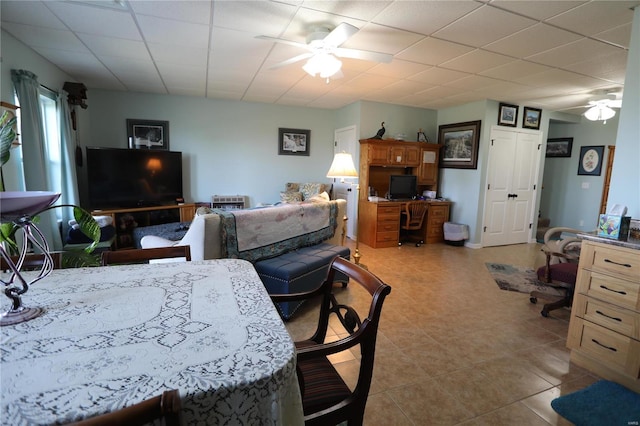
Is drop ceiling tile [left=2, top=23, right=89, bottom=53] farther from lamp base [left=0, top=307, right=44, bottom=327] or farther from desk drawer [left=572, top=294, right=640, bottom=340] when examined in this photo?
desk drawer [left=572, top=294, right=640, bottom=340]

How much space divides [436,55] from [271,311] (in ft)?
10.5

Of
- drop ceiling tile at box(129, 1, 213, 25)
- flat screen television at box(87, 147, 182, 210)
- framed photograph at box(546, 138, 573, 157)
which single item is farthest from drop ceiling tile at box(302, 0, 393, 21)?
framed photograph at box(546, 138, 573, 157)

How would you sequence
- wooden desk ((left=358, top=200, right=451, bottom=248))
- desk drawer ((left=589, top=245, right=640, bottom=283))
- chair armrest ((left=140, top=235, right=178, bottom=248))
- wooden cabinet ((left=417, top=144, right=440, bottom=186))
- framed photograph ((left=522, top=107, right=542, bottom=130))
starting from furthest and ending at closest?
1. wooden cabinet ((left=417, top=144, right=440, bottom=186))
2. framed photograph ((left=522, top=107, right=542, bottom=130))
3. wooden desk ((left=358, top=200, right=451, bottom=248))
4. chair armrest ((left=140, top=235, right=178, bottom=248))
5. desk drawer ((left=589, top=245, right=640, bottom=283))

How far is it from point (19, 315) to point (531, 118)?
6.77 meters

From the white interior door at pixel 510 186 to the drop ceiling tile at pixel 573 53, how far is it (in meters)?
1.93

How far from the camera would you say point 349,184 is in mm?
5672

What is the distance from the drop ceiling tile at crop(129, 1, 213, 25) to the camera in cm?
224

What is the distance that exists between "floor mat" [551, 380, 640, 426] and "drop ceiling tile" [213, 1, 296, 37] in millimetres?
3139

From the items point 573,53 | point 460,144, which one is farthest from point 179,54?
point 460,144

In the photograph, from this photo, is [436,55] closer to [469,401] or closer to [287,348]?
[469,401]

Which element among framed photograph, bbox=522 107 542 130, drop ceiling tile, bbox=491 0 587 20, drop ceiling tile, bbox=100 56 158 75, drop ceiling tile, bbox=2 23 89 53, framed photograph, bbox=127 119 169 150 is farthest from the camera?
framed photograph, bbox=522 107 542 130

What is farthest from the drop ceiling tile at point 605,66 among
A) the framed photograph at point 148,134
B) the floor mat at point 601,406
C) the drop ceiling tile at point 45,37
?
the framed photograph at point 148,134

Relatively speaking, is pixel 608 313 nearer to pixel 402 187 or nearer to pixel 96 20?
pixel 402 187

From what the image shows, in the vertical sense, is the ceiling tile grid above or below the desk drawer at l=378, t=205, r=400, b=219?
above
